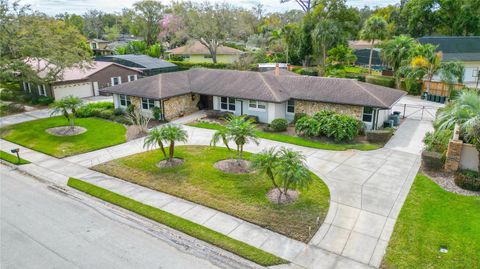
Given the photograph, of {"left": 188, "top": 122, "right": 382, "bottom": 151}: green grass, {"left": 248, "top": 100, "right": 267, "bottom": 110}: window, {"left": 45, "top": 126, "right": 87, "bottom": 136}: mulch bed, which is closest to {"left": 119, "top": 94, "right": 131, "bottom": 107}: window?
{"left": 45, "top": 126, "right": 87, "bottom": 136}: mulch bed

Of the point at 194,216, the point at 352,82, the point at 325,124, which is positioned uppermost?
the point at 352,82

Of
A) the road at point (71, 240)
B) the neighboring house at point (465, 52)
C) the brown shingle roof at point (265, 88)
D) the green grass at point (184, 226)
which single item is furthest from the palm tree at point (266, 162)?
the neighboring house at point (465, 52)

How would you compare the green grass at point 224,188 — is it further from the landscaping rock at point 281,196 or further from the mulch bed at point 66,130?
the mulch bed at point 66,130

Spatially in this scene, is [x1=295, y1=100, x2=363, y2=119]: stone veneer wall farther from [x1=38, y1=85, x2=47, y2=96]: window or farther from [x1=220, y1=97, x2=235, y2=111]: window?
[x1=38, y1=85, x2=47, y2=96]: window

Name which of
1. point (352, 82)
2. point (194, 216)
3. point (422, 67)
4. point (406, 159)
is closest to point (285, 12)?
point (422, 67)

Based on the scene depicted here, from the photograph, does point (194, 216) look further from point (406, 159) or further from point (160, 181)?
point (406, 159)
